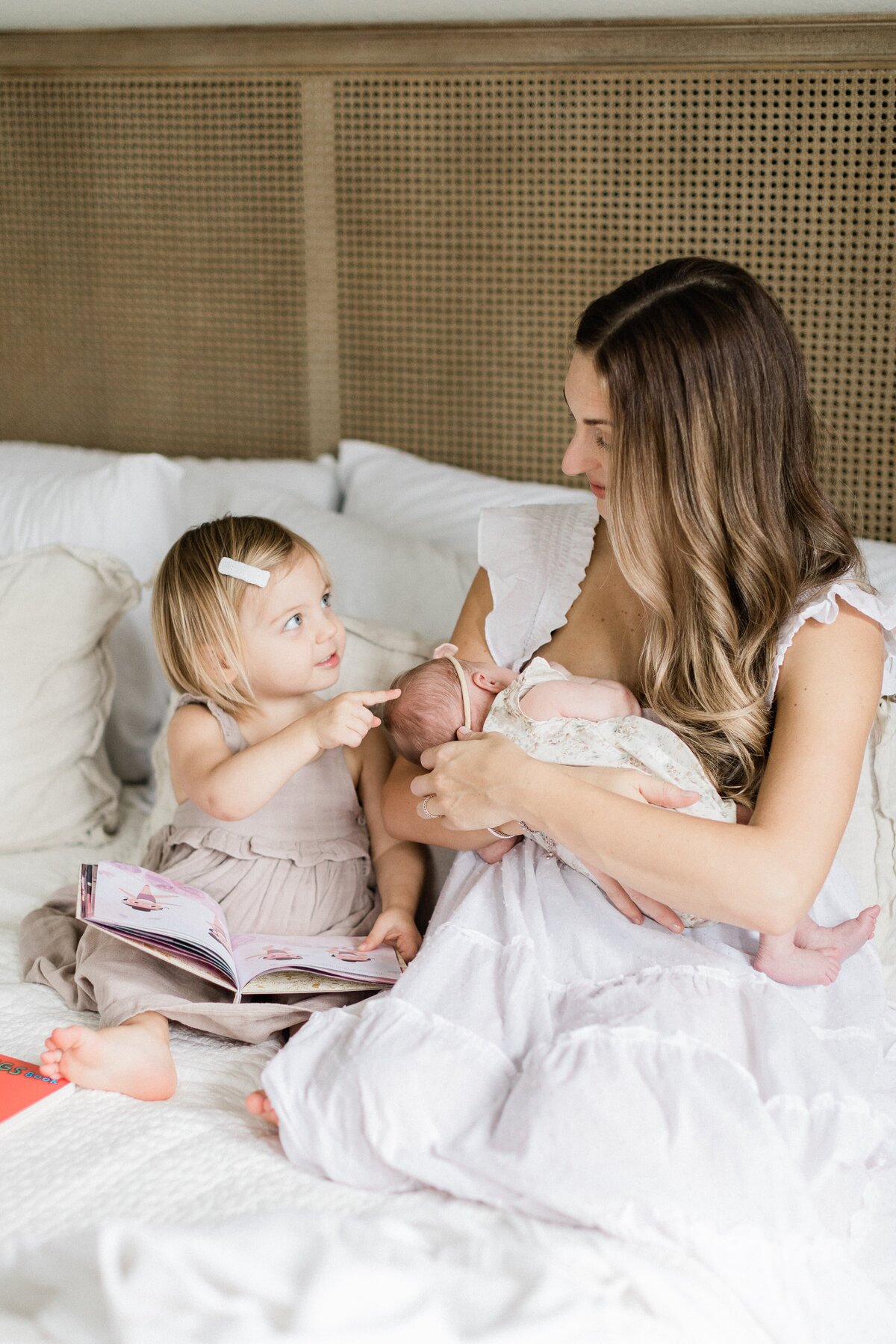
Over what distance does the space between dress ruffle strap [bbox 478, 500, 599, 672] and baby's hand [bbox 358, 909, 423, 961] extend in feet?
1.22

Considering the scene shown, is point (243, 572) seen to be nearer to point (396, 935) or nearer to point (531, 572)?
point (531, 572)

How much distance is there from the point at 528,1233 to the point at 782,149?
1.74 metres

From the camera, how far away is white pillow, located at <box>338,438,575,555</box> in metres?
2.11

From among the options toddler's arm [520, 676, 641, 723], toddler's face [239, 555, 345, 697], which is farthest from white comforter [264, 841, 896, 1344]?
toddler's face [239, 555, 345, 697]

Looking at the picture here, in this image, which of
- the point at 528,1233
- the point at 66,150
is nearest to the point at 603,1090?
the point at 528,1233

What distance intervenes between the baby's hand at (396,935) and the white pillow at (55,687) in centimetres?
69

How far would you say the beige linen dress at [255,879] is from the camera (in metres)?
1.48

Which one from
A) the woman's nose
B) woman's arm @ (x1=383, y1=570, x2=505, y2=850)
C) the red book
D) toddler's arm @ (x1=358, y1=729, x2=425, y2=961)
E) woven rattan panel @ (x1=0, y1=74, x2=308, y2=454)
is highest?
woven rattan panel @ (x1=0, y1=74, x2=308, y2=454)

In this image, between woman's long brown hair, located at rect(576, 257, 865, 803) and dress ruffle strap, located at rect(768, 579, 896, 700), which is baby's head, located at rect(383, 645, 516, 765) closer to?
woman's long brown hair, located at rect(576, 257, 865, 803)

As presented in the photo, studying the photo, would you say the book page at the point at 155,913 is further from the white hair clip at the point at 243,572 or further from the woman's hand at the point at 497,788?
the white hair clip at the point at 243,572

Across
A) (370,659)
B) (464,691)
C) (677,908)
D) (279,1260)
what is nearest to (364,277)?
(370,659)

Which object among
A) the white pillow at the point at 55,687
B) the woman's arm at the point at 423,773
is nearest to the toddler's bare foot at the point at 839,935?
the woman's arm at the point at 423,773

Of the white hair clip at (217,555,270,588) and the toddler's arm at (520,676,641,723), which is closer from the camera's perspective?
the toddler's arm at (520,676,641,723)

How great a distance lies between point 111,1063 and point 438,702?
0.57m
